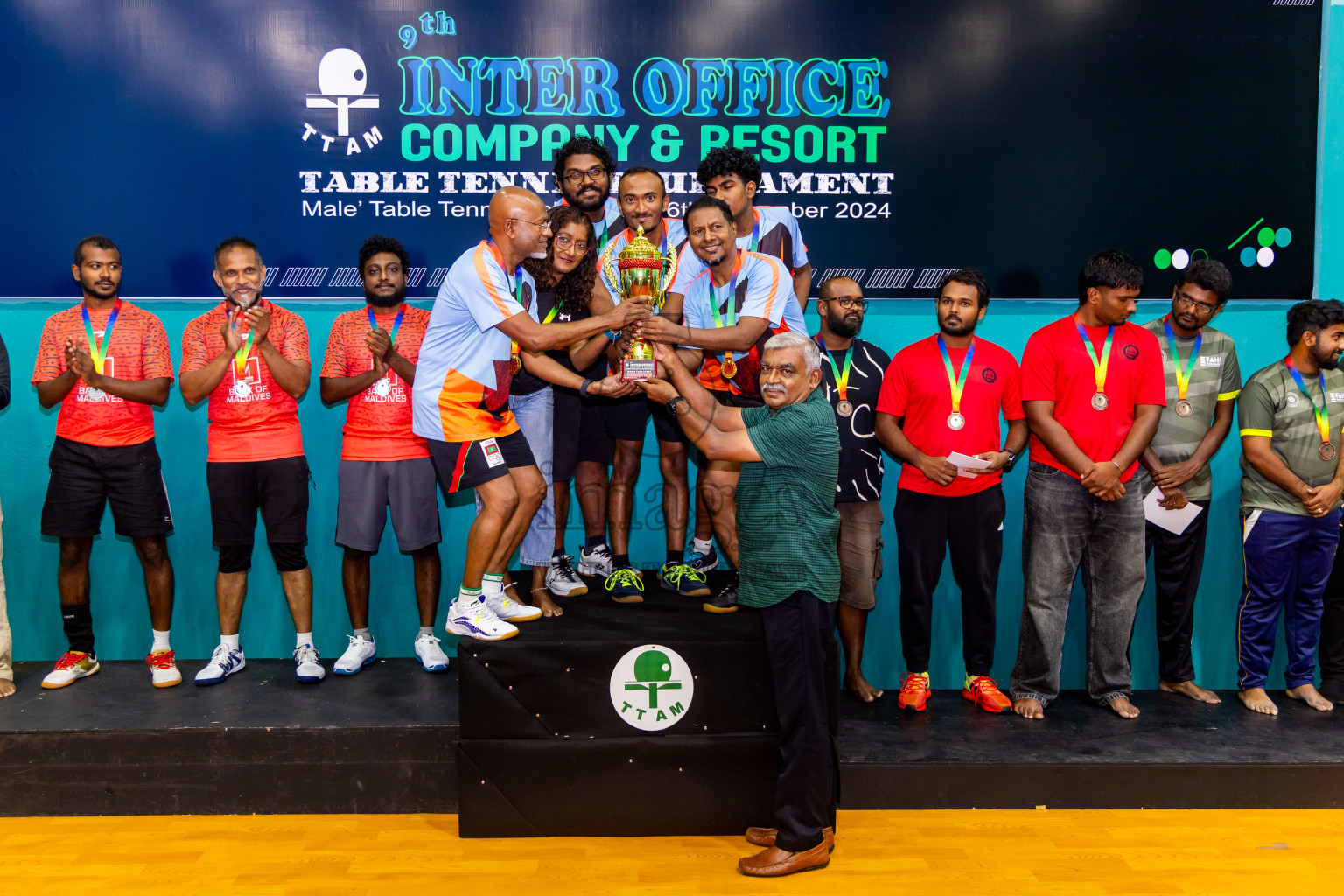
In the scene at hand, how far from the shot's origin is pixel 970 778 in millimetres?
3531

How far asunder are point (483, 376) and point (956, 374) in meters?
2.00

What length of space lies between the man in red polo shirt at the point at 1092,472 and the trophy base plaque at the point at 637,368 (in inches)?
68.6

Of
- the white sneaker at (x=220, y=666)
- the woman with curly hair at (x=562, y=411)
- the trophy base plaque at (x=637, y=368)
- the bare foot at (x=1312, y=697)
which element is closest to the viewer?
the trophy base plaque at (x=637, y=368)

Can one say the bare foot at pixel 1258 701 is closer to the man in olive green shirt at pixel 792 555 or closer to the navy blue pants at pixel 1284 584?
the navy blue pants at pixel 1284 584

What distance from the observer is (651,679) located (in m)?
3.26

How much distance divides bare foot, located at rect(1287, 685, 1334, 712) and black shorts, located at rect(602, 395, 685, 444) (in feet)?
9.87

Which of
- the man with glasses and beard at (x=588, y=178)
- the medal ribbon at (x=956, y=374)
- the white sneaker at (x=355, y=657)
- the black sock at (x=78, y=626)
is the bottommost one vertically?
the white sneaker at (x=355, y=657)

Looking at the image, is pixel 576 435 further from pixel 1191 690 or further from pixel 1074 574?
pixel 1191 690

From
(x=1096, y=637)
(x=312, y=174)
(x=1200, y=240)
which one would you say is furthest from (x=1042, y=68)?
(x=312, y=174)

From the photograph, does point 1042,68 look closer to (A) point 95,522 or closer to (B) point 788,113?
(B) point 788,113

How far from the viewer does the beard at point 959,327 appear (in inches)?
158

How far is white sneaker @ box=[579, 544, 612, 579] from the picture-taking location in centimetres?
427

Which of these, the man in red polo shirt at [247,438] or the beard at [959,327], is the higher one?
the beard at [959,327]

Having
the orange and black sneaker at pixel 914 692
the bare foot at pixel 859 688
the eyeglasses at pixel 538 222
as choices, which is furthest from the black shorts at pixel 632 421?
the orange and black sneaker at pixel 914 692
